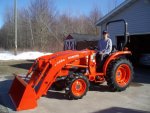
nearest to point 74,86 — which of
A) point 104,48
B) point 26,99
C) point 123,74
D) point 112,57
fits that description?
point 26,99

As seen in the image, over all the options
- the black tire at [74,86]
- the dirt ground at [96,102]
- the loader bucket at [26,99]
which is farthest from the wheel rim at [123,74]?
the loader bucket at [26,99]

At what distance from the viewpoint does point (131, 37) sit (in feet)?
63.2

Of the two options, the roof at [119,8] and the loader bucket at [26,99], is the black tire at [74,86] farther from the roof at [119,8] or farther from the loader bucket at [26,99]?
the roof at [119,8]

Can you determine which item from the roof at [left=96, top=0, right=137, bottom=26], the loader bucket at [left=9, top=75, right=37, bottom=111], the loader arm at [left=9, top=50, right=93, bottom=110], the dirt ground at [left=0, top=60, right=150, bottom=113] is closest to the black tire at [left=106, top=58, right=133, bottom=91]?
the dirt ground at [left=0, top=60, right=150, bottom=113]

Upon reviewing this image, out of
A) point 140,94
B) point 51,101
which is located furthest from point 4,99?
point 140,94

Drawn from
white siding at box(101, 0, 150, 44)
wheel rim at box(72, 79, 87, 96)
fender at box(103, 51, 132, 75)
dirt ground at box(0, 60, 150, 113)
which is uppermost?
white siding at box(101, 0, 150, 44)

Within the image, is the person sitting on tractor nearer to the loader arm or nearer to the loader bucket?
the loader arm

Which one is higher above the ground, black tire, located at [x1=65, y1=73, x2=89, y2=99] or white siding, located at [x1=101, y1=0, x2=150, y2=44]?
white siding, located at [x1=101, y1=0, x2=150, y2=44]

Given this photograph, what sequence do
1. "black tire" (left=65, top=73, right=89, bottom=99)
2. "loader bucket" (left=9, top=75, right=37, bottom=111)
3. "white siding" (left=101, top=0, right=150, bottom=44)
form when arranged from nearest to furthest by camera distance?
1. "loader bucket" (left=9, top=75, right=37, bottom=111)
2. "black tire" (left=65, top=73, right=89, bottom=99)
3. "white siding" (left=101, top=0, right=150, bottom=44)

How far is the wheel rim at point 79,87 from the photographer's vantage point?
903 centimetres

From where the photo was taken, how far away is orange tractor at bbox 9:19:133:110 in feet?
27.5

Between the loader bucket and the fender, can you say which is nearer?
the loader bucket

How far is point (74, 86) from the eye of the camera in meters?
9.02

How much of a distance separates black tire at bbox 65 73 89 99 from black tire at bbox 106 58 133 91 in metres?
1.12
